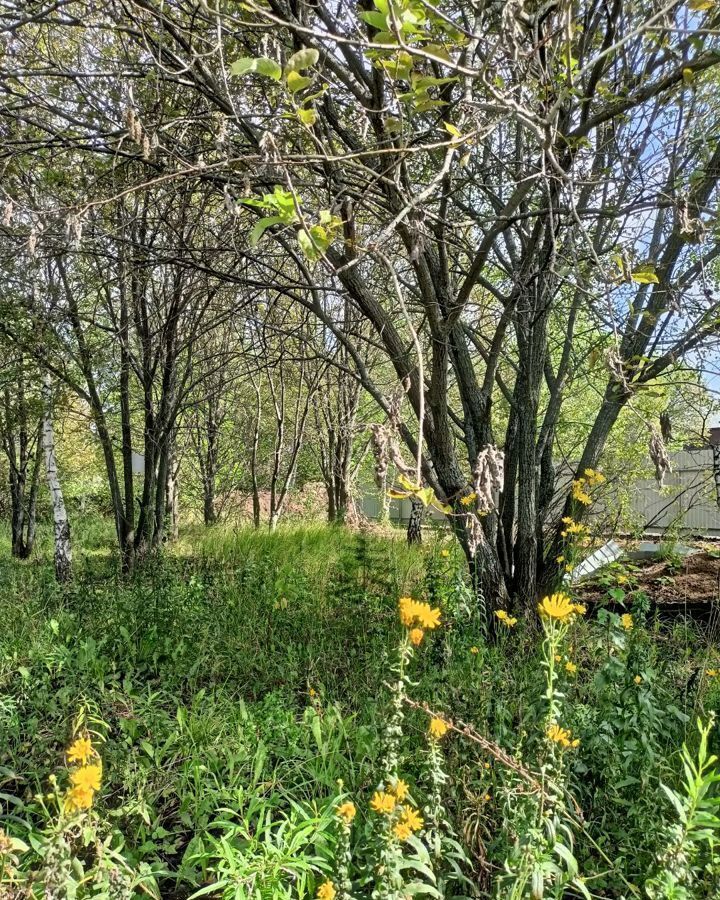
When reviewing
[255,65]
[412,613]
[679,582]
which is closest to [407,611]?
[412,613]

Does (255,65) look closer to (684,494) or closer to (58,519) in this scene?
(684,494)

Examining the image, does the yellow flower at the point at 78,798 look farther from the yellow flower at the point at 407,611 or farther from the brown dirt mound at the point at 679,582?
the brown dirt mound at the point at 679,582

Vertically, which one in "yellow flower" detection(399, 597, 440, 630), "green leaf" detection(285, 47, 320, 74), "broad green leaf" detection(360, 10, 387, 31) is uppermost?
"broad green leaf" detection(360, 10, 387, 31)

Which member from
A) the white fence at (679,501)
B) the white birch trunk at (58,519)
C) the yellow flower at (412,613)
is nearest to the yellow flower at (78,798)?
the yellow flower at (412,613)

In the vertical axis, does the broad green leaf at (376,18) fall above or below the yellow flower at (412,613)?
above

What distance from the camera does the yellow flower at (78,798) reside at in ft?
3.74

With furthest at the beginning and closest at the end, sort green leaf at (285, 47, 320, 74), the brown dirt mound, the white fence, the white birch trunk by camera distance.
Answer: the white birch trunk, the brown dirt mound, the white fence, green leaf at (285, 47, 320, 74)

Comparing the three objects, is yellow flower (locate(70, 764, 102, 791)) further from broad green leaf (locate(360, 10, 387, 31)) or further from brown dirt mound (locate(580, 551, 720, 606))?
brown dirt mound (locate(580, 551, 720, 606))

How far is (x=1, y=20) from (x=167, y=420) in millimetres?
3056

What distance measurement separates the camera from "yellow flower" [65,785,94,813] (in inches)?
44.9

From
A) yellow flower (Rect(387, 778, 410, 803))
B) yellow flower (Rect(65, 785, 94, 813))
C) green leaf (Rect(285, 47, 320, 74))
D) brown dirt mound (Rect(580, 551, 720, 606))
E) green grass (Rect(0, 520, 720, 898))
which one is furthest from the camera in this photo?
brown dirt mound (Rect(580, 551, 720, 606))

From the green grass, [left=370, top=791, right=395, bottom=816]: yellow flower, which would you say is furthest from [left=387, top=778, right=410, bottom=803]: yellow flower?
the green grass

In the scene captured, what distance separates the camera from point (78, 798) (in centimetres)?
114

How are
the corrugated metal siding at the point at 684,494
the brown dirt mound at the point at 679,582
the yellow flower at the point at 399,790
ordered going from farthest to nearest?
the brown dirt mound at the point at 679,582 → the corrugated metal siding at the point at 684,494 → the yellow flower at the point at 399,790
